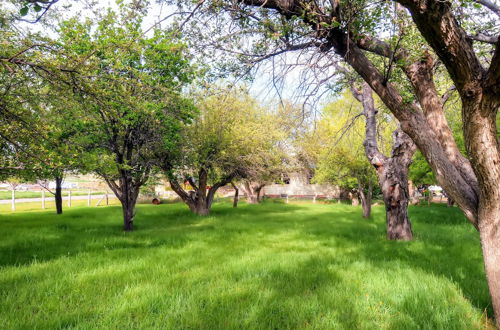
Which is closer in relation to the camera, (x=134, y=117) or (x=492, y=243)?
(x=492, y=243)

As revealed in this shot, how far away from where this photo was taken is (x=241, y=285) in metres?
4.98

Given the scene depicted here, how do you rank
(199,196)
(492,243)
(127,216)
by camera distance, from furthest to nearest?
(199,196), (127,216), (492,243)

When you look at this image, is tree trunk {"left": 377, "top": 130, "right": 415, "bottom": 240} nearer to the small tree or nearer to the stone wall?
the small tree

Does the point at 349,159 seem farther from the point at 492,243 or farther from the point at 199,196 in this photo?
the point at 492,243

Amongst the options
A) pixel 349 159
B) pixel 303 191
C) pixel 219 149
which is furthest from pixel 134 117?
pixel 303 191

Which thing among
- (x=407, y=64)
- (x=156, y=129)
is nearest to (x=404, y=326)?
(x=407, y=64)

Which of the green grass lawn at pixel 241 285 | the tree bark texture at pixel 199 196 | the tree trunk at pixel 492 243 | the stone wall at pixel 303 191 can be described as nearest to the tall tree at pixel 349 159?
the tree bark texture at pixel 199 196

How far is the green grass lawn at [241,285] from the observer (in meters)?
3.75

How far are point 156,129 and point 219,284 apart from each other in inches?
350

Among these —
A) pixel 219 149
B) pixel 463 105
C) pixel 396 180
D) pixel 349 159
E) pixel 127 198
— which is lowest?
pixel 127 198

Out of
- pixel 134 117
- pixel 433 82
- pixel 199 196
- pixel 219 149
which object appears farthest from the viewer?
pixel 199 196

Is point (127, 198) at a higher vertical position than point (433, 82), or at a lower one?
lower

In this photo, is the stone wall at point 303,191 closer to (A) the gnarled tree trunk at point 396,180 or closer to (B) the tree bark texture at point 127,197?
(A) the gnarled tree trunk at point 396,180

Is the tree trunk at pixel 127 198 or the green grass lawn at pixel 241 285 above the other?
the tree trunk at pixel 127 198
